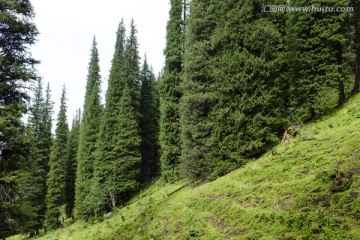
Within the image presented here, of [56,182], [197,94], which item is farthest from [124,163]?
[56,182]

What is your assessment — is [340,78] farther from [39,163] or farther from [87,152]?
[39,163]

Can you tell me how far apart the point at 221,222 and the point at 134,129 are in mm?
24708

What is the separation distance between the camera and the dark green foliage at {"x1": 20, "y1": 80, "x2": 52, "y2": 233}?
4081 centimetres

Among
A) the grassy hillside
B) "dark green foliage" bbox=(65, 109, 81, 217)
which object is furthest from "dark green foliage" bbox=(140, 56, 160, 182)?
the grassy hillside

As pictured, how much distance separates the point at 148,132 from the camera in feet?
129

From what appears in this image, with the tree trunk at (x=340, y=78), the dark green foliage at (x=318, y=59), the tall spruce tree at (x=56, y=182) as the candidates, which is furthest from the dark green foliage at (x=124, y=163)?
the tree trunk at (x=340, y=78)

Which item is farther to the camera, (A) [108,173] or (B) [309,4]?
(A) [108,173]

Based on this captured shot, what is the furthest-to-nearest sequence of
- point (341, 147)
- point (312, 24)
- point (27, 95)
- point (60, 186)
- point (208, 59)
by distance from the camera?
point (60, 186) < point (208, 59) < point (312, 24) < point (27, 95) < point (341, 147)

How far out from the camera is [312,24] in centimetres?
1798

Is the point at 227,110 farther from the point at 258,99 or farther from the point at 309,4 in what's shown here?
the point at 309,4

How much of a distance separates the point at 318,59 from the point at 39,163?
4397cm

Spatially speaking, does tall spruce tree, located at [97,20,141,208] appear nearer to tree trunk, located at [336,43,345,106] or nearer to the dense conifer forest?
the dense conifer forest

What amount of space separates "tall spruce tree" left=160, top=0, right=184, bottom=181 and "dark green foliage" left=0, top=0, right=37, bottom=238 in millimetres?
15624

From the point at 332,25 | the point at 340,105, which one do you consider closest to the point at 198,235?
the point at 340,105
